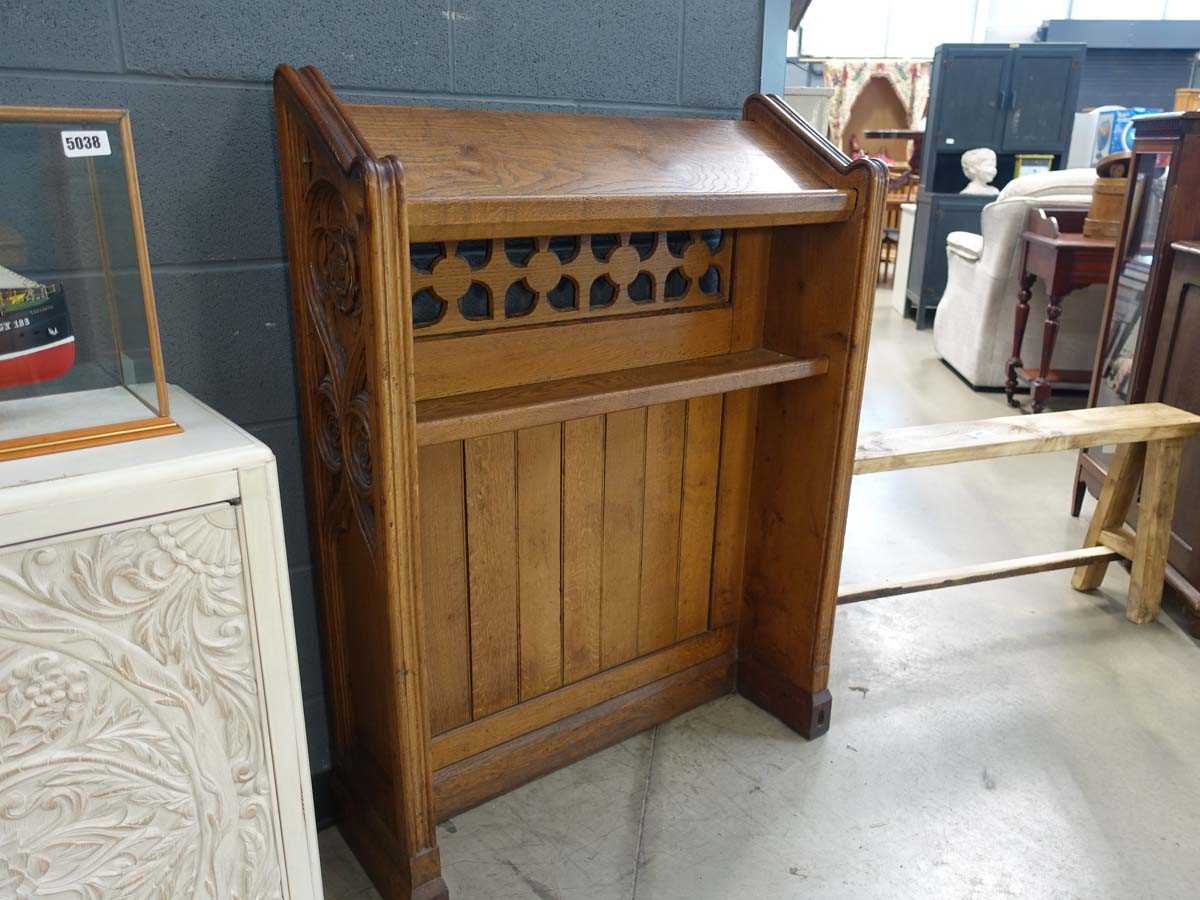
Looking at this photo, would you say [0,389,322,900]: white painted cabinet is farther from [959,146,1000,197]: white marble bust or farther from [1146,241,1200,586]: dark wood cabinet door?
[959,146,1000,197]: white marble bust

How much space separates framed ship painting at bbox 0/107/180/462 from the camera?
108 centimetres

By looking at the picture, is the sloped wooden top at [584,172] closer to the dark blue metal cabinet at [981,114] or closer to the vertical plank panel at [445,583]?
the vertical plank panel at [445,583]

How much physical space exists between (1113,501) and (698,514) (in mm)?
1454

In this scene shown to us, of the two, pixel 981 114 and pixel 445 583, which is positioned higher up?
pixel 981 114

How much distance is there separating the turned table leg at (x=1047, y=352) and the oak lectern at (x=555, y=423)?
9.70ft

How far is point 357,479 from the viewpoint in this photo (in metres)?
1.36

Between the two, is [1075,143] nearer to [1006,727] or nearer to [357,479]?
[1006,727]

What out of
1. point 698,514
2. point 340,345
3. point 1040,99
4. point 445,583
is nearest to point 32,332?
point 340,345

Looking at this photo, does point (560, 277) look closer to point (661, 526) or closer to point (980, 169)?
point (661, 526)

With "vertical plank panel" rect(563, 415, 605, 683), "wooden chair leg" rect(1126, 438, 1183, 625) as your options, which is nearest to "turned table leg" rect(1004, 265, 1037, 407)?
"wooden chair leg" rect(1126, 438, 1183, 625)

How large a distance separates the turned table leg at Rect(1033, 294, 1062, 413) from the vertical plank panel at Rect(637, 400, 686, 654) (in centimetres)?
311

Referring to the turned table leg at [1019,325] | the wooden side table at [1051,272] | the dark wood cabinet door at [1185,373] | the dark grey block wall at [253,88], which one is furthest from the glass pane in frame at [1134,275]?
the dark grey block wall at [253,88]

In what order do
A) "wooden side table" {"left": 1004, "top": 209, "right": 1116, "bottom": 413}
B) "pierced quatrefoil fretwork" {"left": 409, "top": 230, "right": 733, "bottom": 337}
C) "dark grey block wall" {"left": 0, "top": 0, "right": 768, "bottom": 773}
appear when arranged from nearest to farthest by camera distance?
"dark grey block wall" {"left": 0, "top": 0, "right": 768, "bottom": 773}
"pierced quatrefoil fretwork" {"left": 409, "top": 230, "right": 733, "bottom": 337}
"wooden side table" {"left": 1004, "top": 209, "right": 1116, "bottom": 413}

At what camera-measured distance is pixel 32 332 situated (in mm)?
1117
